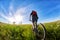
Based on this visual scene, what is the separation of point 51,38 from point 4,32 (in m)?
5.61

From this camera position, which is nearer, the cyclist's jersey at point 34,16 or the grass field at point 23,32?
the cyclist's jersey at point 34,16

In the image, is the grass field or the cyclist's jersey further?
the grass field

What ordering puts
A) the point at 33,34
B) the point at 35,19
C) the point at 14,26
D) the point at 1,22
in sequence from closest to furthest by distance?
the point at 35,19 → the point at 33,34 → the point at 14,26 → the point at 1,22

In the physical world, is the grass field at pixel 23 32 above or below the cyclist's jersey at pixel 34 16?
below

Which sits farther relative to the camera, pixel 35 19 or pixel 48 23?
pixel 48 23

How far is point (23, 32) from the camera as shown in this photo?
3378cm

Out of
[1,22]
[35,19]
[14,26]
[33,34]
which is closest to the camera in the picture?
[35,19]

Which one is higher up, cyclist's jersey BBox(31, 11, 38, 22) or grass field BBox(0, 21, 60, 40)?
cyclist's jersey BBox(31, 11, 38, 22)

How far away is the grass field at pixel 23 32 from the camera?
33219 millimetres

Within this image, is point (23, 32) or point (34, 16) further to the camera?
point (23, 32)

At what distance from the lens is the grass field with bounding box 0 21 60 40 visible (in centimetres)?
3322

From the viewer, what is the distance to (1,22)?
1502 inches

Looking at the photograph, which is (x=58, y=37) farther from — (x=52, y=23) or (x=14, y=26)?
(x=14, y=26)

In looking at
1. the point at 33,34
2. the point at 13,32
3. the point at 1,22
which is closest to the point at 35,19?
the point at 33,34
